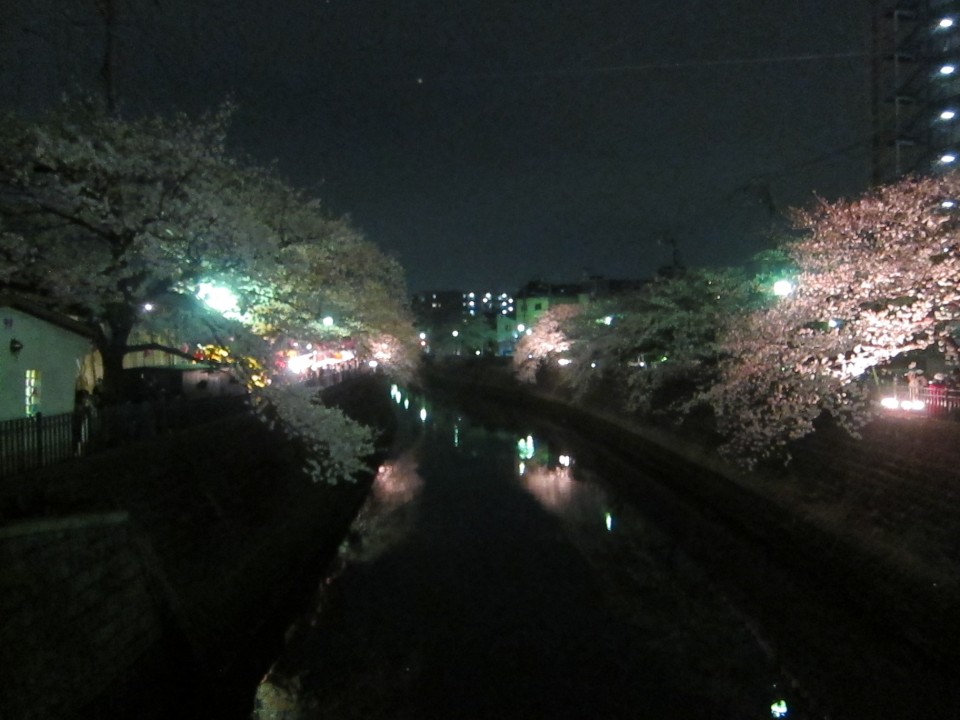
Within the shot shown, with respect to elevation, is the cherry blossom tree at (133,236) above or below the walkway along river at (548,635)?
above

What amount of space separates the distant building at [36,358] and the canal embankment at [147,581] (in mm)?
3230

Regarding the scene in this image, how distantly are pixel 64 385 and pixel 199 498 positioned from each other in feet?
17.1

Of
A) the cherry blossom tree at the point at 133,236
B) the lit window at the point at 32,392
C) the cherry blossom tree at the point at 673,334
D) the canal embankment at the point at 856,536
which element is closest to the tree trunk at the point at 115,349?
the cherry blossom tree at the point at 133,236

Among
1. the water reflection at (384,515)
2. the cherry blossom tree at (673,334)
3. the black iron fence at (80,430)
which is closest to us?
the black iron fence at (80,430)

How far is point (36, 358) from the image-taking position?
1402cm

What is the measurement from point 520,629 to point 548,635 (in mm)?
470

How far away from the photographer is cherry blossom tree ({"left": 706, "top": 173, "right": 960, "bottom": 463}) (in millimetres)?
13500

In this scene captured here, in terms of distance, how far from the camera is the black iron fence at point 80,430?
9273 millimetres

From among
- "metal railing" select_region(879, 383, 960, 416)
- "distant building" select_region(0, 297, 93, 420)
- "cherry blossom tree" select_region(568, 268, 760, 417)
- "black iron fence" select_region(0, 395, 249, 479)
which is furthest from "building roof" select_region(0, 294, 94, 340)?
"metal railing" select_region(879, 383, 960, 416)

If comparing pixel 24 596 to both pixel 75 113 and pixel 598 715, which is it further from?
pixel 75 113

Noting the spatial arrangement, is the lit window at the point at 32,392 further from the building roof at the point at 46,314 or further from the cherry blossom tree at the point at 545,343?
the cherry blossom tree at the point at 545,343

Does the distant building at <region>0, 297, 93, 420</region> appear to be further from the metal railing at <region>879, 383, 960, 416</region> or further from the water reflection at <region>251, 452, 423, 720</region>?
the metal railing at <region>879, 383, 960, 416</region>

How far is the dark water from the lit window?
610 cm

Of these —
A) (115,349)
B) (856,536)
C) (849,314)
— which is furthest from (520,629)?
(849,314)
